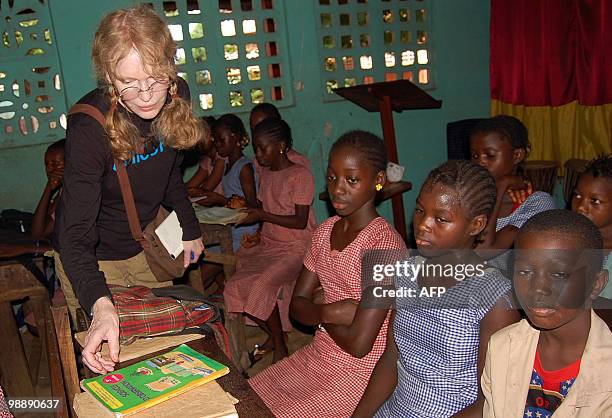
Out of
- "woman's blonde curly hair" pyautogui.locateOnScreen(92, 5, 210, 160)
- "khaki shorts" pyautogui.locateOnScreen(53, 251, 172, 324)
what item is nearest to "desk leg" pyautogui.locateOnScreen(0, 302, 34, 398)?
"khaki shorts" pyautogui.locateOnScreen(53, 251, 172, 324)

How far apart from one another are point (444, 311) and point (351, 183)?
649 millimetres

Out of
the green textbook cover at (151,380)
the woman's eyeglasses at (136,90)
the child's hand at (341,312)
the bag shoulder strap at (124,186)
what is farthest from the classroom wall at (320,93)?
the green textbook cover at (151,380)

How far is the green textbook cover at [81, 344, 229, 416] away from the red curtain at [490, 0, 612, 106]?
3733 millimetres

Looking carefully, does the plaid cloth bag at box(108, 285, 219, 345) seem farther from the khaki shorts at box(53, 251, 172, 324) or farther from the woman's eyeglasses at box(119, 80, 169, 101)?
the woman's eyeglasses at box(119, 80, 169, 101)

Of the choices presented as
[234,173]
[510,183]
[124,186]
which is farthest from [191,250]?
[234,173]

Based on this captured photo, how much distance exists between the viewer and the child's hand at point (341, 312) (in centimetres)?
204

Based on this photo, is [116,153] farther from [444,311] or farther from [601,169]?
[601,169]

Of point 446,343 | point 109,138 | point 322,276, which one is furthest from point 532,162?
point 109,138

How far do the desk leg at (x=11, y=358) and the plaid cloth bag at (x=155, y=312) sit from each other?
1662 millimetres

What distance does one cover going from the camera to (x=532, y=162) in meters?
4.74

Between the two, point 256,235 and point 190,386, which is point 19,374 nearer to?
point 256,235

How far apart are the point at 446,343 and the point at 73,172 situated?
1207 mm

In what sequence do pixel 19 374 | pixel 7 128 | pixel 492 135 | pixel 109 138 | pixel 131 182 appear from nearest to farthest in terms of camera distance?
pixel 109 138
pixel 131 182
pixel 492 135
pixel 19 374
pixel 7 128

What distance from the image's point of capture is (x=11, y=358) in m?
3.23
